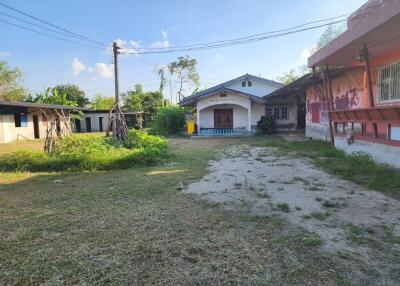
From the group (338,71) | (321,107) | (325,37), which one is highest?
(325,37)

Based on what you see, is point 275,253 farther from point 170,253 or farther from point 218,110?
point 218,110

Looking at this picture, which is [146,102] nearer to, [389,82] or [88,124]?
[88,124]

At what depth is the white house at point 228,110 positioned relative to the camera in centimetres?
1933

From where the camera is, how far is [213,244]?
10.2 feet

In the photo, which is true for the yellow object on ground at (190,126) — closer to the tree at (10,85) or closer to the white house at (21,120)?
the white house at (21,120)

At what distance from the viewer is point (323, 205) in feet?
14.3

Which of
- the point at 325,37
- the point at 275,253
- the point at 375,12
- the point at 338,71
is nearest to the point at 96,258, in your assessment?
the point at 275,253

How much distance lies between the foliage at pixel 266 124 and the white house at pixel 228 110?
0.82 m

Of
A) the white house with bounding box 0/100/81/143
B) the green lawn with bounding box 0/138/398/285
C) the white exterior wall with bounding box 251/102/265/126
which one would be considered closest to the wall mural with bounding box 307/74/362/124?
the white exterior wall with bounding box 251/102/265/126

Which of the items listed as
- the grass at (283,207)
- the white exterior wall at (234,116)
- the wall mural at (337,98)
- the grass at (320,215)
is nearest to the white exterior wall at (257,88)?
the white exterior wall at (234,116)

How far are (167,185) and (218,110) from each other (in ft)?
52.2

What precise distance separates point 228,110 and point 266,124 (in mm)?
3274

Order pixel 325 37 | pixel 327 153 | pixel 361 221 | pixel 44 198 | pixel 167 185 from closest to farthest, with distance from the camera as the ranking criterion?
pixel 361 221 → pixel 44 198 → pixel 167 185 → pixel 327 153 → pixel 325 37

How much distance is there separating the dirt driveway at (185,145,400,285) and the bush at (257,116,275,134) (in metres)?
12.3
